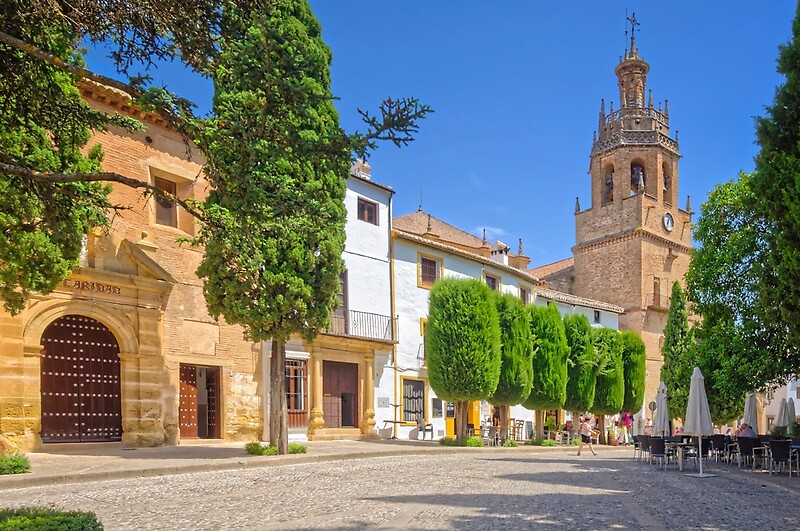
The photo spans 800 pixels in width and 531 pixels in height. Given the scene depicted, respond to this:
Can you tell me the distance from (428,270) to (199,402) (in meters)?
13.9

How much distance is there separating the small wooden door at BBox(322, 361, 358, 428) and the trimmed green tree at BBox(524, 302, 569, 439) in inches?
292

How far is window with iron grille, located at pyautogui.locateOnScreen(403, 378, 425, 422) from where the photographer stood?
32.5m

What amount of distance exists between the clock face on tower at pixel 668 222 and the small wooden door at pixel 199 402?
1660 inches

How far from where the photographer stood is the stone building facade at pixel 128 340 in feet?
59.1

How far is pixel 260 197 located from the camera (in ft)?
23.0

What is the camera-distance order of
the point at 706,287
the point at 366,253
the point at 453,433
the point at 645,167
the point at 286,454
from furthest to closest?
the point at 645,167
the point at 453,433
the point at 366,253
the point at 706,287
the point at 286,454

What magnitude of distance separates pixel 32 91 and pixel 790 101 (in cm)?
1109

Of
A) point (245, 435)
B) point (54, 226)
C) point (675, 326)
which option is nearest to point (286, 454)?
point (245, 435)

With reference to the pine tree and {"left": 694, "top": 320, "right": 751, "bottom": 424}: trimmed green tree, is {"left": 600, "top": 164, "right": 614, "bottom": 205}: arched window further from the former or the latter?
the pine tree

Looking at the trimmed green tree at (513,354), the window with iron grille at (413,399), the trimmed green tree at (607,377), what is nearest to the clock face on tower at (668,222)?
the trimmed green tree at (607,377)

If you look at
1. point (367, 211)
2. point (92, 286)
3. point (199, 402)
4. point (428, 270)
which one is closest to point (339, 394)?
point (199, 402)

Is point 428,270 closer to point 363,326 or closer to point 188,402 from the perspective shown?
point 363,326

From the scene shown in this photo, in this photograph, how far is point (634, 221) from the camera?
55.3 meters

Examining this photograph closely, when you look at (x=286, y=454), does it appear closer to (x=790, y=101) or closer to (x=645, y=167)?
(x=790, y=101)
